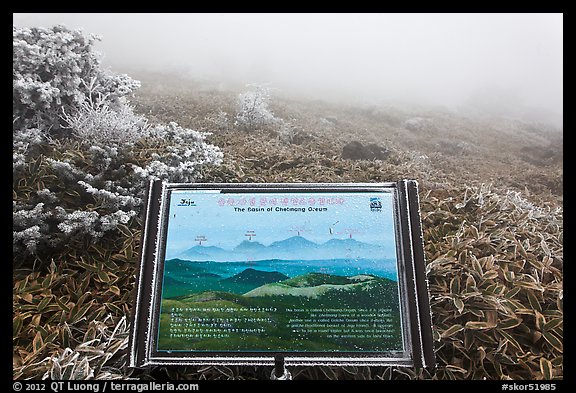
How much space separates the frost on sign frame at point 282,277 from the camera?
2283 mm

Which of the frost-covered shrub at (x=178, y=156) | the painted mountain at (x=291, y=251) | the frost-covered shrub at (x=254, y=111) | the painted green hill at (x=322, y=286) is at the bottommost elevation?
the painted green hill at (x=322, y=286)

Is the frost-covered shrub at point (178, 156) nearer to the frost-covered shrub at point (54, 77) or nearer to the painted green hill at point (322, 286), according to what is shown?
the frost-covered shrub at point (54, 77)

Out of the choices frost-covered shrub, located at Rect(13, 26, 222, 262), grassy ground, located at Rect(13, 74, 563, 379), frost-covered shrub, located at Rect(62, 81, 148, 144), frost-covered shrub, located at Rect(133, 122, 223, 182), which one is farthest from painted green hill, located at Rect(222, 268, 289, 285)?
frost-covered shrub, located at Rect(62, 81, 148, 144)

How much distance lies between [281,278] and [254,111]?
243cm

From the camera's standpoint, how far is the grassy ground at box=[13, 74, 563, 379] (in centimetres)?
251

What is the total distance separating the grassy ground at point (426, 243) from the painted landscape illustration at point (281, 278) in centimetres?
31

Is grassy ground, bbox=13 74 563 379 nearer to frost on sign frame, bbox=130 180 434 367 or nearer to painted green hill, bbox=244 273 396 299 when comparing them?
frost on sign frame, bbox=130 180 434 367

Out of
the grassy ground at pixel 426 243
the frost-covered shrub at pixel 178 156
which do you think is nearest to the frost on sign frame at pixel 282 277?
the grassy ground at pixel 426 243

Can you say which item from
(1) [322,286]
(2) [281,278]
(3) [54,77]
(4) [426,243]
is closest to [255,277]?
(2) [281,278]

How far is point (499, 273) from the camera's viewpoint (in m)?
2.89

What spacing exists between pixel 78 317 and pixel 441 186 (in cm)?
277

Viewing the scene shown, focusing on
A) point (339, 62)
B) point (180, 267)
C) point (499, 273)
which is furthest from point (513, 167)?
point (180, 267)

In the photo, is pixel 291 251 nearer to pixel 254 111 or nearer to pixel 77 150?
pixel 77 150
